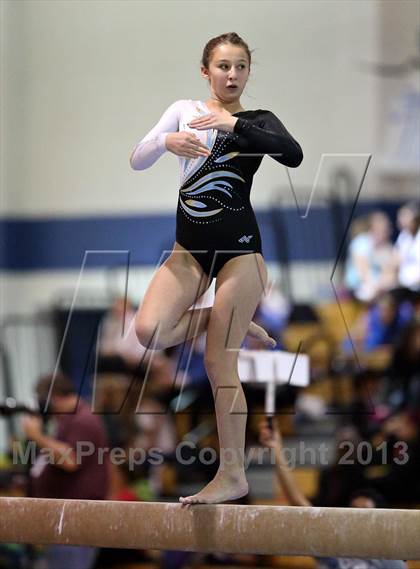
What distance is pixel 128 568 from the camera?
6.92 m

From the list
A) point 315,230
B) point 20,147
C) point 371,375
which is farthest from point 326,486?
point 20,147

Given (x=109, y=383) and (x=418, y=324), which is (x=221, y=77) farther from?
(x=109, y=383)

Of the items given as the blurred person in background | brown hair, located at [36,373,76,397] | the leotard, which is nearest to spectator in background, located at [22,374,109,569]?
brown hair, located at [36,373,76,397]

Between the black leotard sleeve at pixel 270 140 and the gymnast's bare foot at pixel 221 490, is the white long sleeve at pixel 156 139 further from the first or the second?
the gymnast's bare foot at pixel 221 490

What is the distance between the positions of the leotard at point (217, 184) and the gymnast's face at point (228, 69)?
0.08m

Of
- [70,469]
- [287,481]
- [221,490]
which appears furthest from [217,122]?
[70,469]

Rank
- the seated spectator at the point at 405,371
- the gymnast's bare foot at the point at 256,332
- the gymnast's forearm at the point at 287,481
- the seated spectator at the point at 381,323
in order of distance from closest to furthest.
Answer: the gymnast's bare foot at the point at 256,332 → the gymnast's forearm at the point at 287,481 → the seated spectator at the point at 405,371 → the seated spectator at the point at 381,323

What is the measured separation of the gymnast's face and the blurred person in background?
1382 mm

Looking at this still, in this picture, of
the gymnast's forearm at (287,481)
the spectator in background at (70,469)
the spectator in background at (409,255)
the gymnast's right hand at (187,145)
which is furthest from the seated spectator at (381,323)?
the gymnast's right hand at (187,145)

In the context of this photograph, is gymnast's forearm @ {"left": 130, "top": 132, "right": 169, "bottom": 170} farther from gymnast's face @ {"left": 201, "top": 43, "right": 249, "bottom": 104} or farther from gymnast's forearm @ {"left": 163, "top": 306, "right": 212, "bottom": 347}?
gymnast's forearm @ {"left": 163, "top": 306, "right": 212, "bottom": 347}

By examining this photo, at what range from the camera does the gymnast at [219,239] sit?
3.48m

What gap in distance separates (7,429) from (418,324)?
3.54 m

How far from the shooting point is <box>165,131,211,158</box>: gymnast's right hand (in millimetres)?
3441

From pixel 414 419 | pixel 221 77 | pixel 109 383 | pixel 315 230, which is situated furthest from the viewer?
pixel 315 230
